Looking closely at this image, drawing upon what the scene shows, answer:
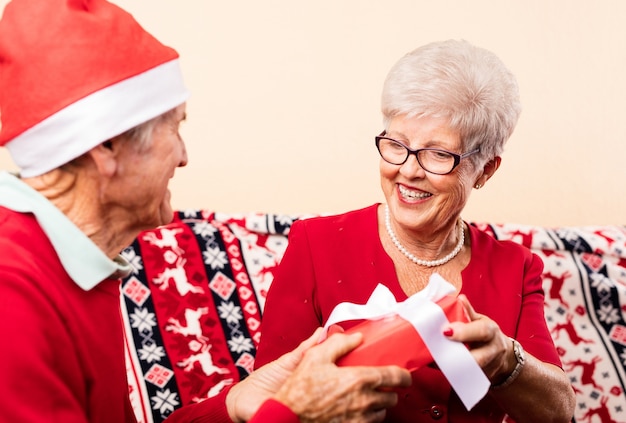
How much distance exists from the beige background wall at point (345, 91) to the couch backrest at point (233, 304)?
1.69ft

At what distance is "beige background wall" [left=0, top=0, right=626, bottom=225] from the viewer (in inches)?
127

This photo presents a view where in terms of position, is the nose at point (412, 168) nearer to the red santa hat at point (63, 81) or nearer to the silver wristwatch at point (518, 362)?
the silver wristwatch at point (518, 362)

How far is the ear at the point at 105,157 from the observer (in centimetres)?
135

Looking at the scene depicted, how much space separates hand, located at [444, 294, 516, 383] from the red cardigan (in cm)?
22

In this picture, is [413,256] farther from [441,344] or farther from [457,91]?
[441,344]

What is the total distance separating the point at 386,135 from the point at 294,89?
1491mm

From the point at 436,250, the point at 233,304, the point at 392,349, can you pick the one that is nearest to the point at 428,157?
the point at 436,250

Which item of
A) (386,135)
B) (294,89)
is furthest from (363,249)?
(294,89)

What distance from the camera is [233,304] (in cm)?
264

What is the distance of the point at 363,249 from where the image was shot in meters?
1.94

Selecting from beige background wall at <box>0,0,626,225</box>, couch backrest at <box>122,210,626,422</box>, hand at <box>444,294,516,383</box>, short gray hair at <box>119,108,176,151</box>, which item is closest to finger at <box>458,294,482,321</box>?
hand at <box>444,294,516,383</box>

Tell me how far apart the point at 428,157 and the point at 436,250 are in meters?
0.27

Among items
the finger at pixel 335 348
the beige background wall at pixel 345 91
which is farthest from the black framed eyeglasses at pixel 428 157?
the beige background wall at pixel 345 91

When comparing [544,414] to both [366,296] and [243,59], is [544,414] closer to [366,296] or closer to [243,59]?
[366,296]
